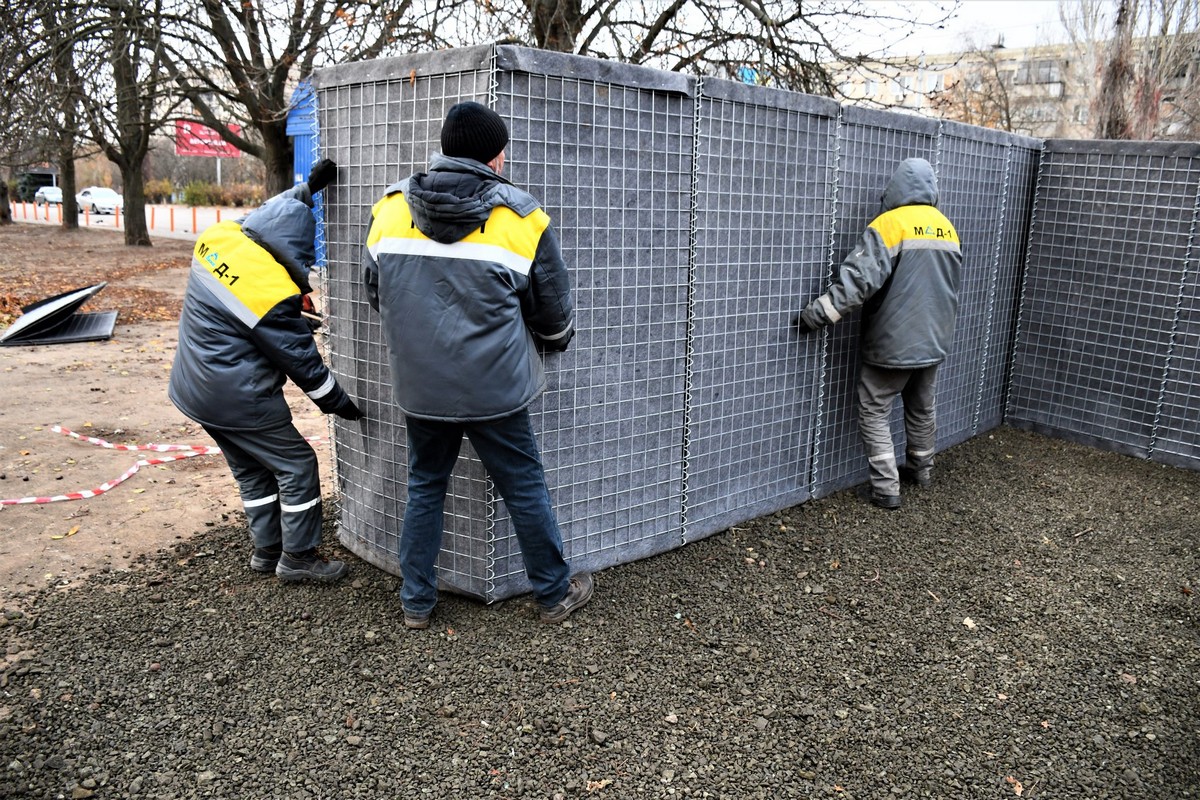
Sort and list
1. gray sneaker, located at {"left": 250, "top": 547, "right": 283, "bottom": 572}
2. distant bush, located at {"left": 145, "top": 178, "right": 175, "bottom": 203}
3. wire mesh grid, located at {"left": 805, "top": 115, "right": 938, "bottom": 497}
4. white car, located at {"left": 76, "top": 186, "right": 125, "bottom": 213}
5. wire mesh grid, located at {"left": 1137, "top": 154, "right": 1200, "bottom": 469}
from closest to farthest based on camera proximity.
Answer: gray sneaker, located at {"left": 250, "top": 547, "right": 283, "bottom": 572}
wire mesh grid, located at {"left": 805, "top": 115, "right": 938, "bottom": 497}
wire mesh grid, located at {"left": 1137, "top": 154, "right": 1200, "bottom": 469}
white car, located at {"left": 76, "top": 186, "right": 125, "bottom": 213}
distant bush, located at {"left": 145, "top": 178, "right": 175, "bottom": 203}

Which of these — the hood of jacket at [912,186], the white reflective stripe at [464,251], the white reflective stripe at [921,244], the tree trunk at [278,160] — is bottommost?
the white reflective stripe at [464,251]

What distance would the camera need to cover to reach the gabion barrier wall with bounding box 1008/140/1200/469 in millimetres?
6234

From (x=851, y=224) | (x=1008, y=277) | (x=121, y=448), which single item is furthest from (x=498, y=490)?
(x=1008, y=277)

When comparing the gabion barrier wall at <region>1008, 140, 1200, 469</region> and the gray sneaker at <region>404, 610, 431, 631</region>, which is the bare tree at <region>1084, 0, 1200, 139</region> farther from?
the gray sneaker at <region>404, 610, 431, 631</region>

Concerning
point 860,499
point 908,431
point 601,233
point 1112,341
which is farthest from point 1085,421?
point 601,233

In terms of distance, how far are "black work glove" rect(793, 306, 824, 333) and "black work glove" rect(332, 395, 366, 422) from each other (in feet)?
8.19

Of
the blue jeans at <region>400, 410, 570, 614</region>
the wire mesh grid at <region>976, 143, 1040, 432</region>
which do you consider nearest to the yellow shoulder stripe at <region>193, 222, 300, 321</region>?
the blue jeans at <region>400, 410, 570, 614</region>

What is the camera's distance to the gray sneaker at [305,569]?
156 inches

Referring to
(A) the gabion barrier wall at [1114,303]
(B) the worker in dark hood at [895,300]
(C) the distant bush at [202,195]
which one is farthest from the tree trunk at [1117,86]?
(C) the distant bush at [202,195]

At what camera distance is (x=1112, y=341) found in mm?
6594

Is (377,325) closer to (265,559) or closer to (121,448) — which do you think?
(265,559)

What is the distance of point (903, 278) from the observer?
499cm

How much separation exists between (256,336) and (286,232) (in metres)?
0.46

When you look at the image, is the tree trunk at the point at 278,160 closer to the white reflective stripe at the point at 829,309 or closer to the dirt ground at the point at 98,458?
the dirt ground at the point at 98,458
